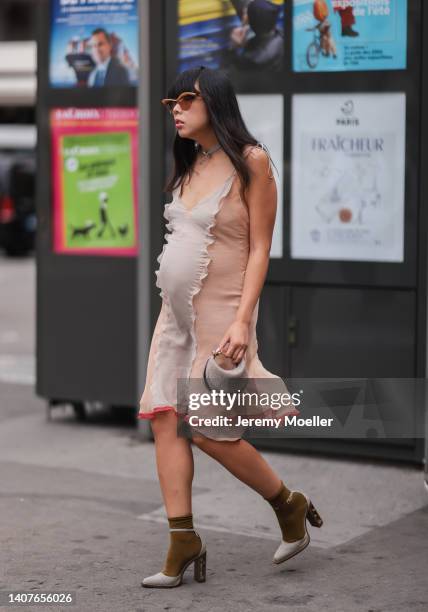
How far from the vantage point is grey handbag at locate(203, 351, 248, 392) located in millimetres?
4465

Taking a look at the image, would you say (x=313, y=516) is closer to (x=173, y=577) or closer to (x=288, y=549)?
(x=288, y=549)

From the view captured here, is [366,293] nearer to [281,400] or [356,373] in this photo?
[356,373]

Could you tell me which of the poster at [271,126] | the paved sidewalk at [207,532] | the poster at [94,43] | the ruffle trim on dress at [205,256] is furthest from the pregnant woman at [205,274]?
the poster at [94,43]

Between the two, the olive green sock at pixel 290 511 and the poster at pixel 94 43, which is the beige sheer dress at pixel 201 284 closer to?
the olive green sock at pixel 290 511

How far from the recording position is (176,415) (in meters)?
4.61

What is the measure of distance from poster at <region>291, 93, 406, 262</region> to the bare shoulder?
2095 mm

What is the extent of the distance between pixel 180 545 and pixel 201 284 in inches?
36.7

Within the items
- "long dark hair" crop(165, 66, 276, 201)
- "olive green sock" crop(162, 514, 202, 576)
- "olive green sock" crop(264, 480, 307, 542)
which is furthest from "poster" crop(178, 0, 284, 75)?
"olive green sock" crop(162, 514, 202, 576)

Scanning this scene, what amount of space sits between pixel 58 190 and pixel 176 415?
3.43m

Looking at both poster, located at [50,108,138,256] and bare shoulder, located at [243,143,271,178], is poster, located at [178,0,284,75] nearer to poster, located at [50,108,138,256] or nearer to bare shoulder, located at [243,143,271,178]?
poster, located at [50,108,138,256]

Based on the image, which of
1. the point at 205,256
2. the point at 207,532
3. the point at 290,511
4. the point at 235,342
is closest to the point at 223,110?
the point at 205,256

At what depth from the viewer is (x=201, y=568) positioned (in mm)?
4715

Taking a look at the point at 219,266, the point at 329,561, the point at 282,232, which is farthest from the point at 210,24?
the point at 329,561

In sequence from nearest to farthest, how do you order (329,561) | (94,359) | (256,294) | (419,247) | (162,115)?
(256,294)
(329,561)
(419,247)
(162,115)
(94,359)
